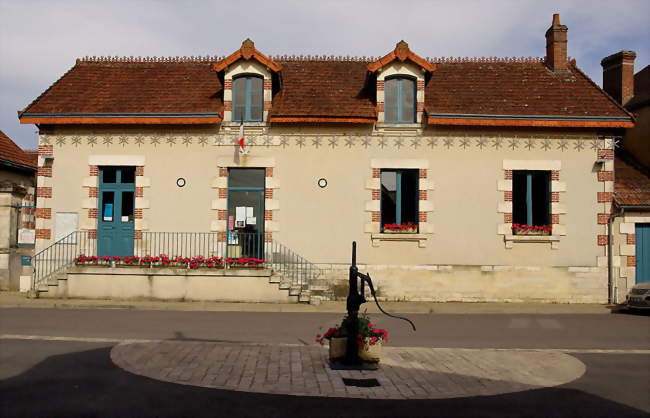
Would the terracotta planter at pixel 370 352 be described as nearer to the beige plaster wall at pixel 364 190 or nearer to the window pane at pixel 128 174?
the beige plaster wall at pixel 364 190

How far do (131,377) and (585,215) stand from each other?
42.8ft

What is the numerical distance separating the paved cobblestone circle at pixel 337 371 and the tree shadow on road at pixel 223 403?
0.22m

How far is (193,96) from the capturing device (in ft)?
52.3

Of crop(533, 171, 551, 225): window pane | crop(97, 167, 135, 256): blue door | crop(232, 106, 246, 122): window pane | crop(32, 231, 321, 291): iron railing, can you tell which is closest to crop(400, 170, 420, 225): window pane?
crop(32, 231, 321, 291): iron railing

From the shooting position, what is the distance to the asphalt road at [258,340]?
5.11 meters

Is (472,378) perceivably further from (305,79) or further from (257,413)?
(305,79)

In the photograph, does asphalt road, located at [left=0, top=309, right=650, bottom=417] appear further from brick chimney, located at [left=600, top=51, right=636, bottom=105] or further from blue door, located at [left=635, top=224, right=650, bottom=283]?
brick chimney, located at [left=600, top=51, right=636, bottom=105]

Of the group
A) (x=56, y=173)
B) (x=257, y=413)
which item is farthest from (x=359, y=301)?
(x=56, y=173)

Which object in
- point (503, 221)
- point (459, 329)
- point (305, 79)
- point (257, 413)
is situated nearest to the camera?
point (257, 413)

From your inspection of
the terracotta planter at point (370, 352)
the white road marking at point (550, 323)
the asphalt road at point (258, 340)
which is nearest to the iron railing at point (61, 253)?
the asphalt road at point (258, 340)

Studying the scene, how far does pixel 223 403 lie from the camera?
5219 millimetres

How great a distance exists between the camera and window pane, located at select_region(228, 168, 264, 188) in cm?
1542

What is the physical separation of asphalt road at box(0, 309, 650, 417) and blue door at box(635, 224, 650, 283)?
133 inches

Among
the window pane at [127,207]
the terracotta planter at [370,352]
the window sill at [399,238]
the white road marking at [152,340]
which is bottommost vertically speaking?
the white road marking at [152,340]
